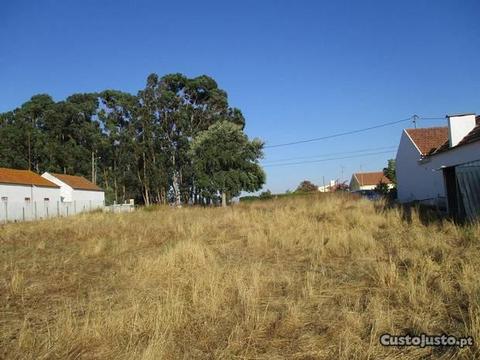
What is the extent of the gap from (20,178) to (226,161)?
20525 millimetres

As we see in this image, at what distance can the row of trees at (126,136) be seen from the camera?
182ft

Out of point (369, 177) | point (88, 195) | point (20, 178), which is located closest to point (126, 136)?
point (88, 195)

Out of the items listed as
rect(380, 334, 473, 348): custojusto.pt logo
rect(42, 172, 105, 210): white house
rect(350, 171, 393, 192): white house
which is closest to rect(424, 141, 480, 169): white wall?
rect(380, 334, 473, 348): custojusto.pt logo

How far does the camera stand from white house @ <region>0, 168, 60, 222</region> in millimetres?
33656

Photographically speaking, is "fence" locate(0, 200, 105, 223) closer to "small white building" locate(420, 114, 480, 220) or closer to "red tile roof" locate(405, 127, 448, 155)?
"small white building" locate(420, 114, 480, 220)

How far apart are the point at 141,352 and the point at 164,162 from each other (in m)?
52.7

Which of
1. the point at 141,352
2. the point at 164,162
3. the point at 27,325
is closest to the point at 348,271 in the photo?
the point at 141,352

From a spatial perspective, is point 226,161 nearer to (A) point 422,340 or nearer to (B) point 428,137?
(B) point 428,137

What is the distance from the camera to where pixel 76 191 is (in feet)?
163

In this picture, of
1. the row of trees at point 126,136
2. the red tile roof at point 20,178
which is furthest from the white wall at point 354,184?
the red tile roof at point 20,178

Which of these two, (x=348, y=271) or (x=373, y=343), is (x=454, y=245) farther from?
(x=373, y=343)

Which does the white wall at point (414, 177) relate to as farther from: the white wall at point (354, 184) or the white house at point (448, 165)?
the white wall at point (354, 184)

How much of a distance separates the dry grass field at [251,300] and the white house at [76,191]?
A: 39.4m

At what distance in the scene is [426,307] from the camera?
5137 mm
